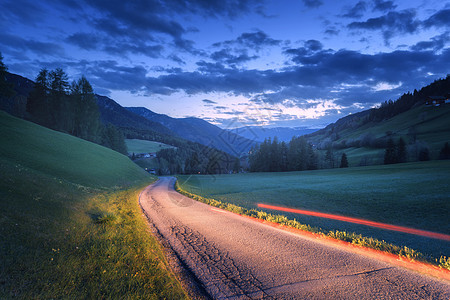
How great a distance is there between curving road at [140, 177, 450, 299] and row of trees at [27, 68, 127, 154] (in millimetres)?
75507

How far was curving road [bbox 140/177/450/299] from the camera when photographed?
393 cm

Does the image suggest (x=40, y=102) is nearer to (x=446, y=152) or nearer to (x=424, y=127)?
(x=446, y=152)

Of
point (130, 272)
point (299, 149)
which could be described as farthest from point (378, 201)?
point (299, 149)

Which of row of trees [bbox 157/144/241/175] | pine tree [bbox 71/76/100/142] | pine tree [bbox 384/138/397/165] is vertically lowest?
row of trees [bbox 157/144/241/175]

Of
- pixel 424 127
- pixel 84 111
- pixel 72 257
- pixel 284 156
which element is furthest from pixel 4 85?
pixel 424 127

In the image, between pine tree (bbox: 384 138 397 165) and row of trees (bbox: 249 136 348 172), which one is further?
row of trees (bbox: 249 136 348 172)

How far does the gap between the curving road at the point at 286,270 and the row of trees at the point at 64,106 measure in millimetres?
75507

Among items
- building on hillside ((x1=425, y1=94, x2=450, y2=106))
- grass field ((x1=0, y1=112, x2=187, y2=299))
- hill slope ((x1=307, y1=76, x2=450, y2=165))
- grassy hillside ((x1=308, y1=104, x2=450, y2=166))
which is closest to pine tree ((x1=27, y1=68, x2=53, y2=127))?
grass field ((x1=0, y1=112, x2=187, y2=299))

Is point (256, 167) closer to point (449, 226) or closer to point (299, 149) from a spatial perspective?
point (299, 149)

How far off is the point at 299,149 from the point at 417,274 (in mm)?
85496

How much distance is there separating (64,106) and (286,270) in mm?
79735

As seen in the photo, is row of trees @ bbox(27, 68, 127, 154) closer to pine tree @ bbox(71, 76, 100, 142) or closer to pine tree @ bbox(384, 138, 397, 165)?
pine tree @ bbox(71, 76, 100, 142)

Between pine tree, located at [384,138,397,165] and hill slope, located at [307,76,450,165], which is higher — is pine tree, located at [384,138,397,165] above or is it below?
below

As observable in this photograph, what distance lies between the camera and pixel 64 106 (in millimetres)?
62094
